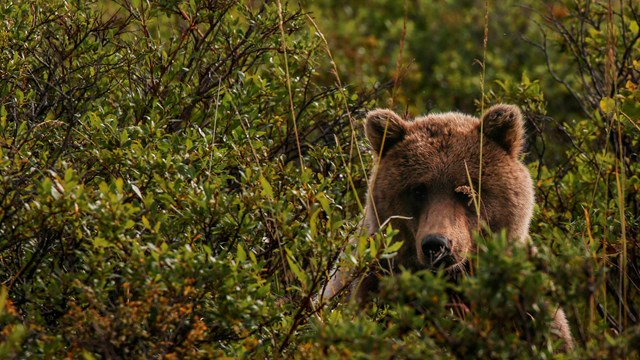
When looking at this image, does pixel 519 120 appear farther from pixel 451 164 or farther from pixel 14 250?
pixel 14 250

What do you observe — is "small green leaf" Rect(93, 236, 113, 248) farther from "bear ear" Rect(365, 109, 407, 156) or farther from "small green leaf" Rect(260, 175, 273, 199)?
"bear ear" Rect(365, 109, 407, 156)

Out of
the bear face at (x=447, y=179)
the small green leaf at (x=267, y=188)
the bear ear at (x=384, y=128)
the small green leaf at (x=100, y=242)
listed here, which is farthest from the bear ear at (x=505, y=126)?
the small green leaf at (x=100, y=242)

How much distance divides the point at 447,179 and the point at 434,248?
568mm

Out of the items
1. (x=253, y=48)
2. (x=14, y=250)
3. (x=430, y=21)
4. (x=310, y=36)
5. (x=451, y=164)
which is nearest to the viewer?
(x=14, y=250)

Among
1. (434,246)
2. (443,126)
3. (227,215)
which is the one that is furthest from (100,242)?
(443,126)

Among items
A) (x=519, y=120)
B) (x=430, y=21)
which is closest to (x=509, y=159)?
(x=519, y=120)

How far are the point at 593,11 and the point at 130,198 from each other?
4446 mm

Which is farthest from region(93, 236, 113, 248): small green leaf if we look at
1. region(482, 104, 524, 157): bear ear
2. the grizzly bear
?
region(482, 104, 524, 157): bear ear

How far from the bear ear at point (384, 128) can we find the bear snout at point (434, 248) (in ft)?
2.92

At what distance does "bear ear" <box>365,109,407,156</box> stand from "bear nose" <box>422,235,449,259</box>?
0.89 metres

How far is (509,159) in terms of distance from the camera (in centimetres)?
564

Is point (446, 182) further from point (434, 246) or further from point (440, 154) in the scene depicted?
point (434, 246)

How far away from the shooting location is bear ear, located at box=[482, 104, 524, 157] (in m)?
5.55

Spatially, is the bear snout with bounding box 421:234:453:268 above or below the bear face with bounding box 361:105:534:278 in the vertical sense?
A: below
